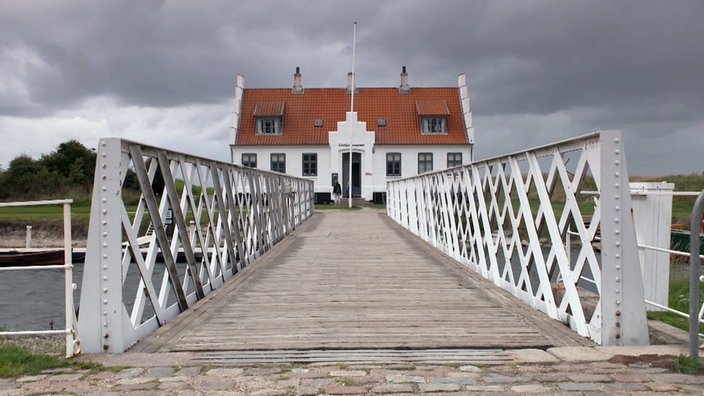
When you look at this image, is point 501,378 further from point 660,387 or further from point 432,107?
point 432,107

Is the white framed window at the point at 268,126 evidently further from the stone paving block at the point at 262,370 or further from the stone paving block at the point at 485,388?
the stone paving block at the point at 485,388

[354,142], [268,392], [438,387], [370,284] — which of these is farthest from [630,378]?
[354,142]

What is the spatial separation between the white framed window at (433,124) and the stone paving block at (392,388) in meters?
36.6

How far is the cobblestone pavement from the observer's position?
3.42 meters

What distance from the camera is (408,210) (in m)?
16.8

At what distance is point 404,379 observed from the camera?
360 cm

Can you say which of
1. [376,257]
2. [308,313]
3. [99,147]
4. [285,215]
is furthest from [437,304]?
[285,215]

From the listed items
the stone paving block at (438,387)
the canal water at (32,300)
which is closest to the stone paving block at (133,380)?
the stone paving block at (438,387)

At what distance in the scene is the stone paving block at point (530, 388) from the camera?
134 inches

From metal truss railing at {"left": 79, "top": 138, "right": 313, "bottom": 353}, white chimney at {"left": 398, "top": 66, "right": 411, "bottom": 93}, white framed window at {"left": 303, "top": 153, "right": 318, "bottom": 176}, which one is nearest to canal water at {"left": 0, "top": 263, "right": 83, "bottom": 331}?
metal truss railing at {"left": 79, "top": 138, "right": 313, "bottom": 353}

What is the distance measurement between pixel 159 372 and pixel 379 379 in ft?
4.47

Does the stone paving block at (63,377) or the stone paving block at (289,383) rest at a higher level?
the stone paving block at (63,377)

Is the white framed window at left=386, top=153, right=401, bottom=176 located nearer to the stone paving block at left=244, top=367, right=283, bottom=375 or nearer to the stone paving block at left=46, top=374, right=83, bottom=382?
the stone paving block at left=244, top=367, right=283, bottom=375

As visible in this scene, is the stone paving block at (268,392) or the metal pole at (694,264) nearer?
the stone paving block at (268,392)
